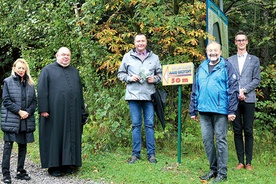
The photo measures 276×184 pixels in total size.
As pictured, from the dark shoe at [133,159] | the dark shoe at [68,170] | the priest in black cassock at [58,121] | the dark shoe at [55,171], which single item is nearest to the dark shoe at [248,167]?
the dark shoe at [133,159]

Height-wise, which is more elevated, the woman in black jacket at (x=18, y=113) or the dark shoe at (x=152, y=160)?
the woman in black jacket at (x=18, y=113)

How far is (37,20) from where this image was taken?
9.49m

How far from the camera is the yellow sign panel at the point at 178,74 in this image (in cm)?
655

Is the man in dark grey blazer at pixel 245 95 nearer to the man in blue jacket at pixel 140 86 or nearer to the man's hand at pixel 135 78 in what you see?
the man in blue jacket at pixel 140 86

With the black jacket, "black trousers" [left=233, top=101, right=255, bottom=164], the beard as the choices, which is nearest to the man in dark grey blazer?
"black trousers" [left=233, top=101, right=255, bottom=164]

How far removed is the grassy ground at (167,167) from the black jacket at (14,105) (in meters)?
1.29

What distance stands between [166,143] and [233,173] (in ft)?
7.09

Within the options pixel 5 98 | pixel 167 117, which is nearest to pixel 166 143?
pixel 167 117

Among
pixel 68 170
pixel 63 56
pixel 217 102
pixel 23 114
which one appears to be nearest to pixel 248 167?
pixel 217 102

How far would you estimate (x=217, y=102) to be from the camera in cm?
558

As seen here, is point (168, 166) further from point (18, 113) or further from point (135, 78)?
point (18, 113)

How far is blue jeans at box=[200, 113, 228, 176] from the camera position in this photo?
5.66 m

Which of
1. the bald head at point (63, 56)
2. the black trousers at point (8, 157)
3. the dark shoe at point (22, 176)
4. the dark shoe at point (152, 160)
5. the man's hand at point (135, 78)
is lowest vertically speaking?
the dark shoe at point (22, 176)

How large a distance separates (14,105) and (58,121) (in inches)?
29.8
